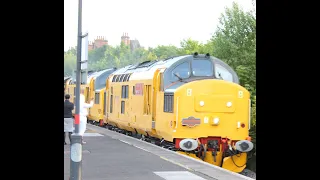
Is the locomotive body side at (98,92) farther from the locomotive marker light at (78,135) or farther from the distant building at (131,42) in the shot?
the distant building at (131,42)

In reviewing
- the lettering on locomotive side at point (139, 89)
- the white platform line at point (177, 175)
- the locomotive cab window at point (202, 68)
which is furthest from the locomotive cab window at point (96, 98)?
the white platform line at point (177, 175)

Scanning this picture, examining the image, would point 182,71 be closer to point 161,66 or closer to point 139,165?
point 161,66

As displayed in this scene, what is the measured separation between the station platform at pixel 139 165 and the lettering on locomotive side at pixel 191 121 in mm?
904

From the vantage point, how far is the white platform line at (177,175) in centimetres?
1208

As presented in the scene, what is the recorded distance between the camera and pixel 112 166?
13.9 m

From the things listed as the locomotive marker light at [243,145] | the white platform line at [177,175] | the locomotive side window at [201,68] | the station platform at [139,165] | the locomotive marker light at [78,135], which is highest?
the locomotive side window at [201,68]

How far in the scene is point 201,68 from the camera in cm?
1742
